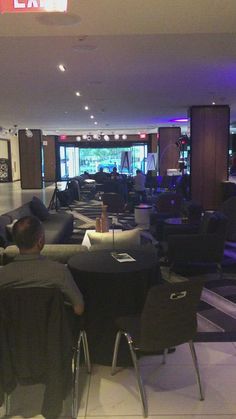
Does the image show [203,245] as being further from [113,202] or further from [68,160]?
[68,160]

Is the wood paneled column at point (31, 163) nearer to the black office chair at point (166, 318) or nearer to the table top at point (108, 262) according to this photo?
the table top at point (108, 262)

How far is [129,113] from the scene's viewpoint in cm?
1330

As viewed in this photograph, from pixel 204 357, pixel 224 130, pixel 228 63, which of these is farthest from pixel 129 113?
pixel 204 357

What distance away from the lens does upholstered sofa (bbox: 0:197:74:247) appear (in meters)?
5.37

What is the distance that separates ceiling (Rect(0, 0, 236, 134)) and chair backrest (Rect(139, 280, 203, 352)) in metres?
2.22

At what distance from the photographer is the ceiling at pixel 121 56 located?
3.40 m

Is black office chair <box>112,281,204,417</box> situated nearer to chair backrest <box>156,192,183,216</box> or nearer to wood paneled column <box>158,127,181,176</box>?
chair backrest <box>156,192,183,216</box>

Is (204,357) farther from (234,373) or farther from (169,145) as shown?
(169,145)

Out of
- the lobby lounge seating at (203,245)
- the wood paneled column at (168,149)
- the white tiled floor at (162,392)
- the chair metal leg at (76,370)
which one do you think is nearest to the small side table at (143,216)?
the lobby lounge seating at (203,245)

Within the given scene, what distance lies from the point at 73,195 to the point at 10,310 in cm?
1278

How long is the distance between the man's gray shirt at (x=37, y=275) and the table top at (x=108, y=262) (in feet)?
1.60

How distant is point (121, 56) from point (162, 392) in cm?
451

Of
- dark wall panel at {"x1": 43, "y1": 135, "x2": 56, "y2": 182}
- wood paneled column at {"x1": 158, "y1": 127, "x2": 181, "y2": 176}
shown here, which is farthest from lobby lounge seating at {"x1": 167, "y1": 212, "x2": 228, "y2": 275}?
dark wall panel at {"x1": 43, "y1": 135, "x2": 56, "y2": 182}

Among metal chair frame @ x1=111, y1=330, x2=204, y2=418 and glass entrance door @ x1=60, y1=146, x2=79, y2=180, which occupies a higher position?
glass entrance door @ x1=60, y1=146, x2=79, y2=180
